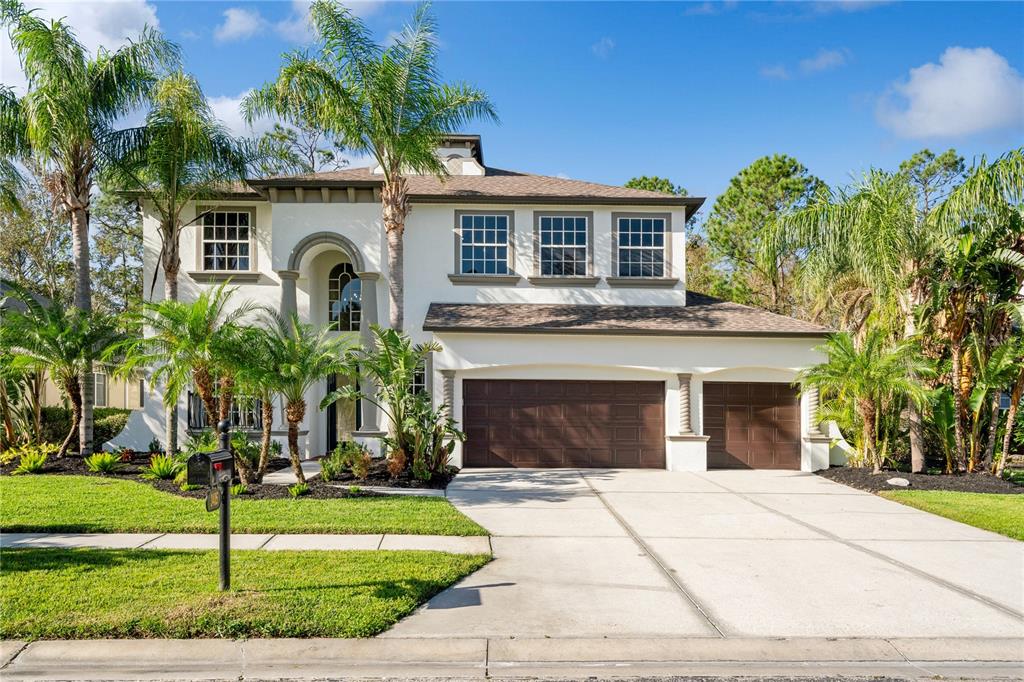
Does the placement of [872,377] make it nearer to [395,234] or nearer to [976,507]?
[976,507]

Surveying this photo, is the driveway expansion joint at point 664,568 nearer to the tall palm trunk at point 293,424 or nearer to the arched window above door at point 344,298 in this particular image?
the tall palm trunk at point 293,424

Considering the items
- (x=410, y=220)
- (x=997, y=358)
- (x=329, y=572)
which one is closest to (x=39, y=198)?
(x=410, y=220)

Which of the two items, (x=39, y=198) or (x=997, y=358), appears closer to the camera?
(x=997, y=358)

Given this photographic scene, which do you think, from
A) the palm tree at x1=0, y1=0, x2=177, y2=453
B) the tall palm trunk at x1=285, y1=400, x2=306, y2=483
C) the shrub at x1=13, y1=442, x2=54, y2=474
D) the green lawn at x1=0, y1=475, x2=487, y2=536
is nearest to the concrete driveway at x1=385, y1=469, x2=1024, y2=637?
the green lawn at x1=0, y1=475, x2=487, y2=536

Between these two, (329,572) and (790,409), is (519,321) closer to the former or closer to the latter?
(790,409)

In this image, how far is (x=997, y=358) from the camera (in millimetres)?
13312

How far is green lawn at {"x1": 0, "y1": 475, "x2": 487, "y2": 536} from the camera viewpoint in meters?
8.74

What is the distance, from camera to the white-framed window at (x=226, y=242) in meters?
17.4

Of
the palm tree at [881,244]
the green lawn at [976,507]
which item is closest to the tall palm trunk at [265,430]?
the green lawn at [976,507]

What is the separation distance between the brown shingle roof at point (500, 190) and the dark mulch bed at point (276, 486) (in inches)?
274

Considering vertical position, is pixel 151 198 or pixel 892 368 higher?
pixel 151 198

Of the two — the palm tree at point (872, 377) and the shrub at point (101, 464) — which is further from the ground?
the palm tree at point (872, 377)

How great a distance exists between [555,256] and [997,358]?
10.0 meters

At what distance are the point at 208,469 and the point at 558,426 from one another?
1092 cm
